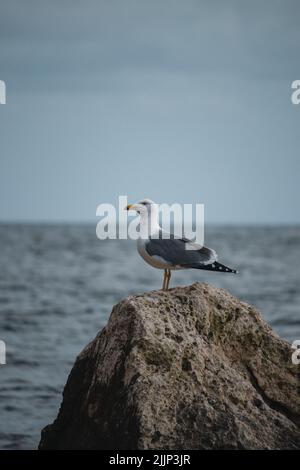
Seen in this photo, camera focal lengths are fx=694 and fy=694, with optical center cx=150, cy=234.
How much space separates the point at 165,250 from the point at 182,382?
1526 mm

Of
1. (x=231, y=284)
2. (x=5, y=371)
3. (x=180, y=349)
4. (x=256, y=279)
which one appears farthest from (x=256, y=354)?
(x=256, y=279)

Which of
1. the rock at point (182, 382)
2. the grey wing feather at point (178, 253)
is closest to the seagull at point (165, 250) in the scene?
the grey wing feather at point (178, 253)

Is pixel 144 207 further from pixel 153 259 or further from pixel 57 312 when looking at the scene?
pixel 57 312

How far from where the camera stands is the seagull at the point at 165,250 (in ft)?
21.9

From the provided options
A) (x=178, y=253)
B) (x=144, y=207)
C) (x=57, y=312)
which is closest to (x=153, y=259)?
(x=178, y=253)

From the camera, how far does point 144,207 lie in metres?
6.98

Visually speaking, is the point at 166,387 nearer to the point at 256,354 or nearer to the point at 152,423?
the point at 152,423

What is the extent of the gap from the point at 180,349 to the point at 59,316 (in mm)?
14691

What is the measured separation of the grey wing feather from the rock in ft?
1.13

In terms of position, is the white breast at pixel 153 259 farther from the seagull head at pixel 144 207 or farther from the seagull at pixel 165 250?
the seagull head at pixel 144 207

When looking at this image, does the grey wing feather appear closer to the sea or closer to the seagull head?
the seagull head

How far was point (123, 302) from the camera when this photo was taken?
238 inches

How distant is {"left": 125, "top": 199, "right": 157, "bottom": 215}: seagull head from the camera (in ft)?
22.9

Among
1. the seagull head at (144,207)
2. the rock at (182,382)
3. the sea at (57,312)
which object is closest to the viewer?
the rock at (182,382)
